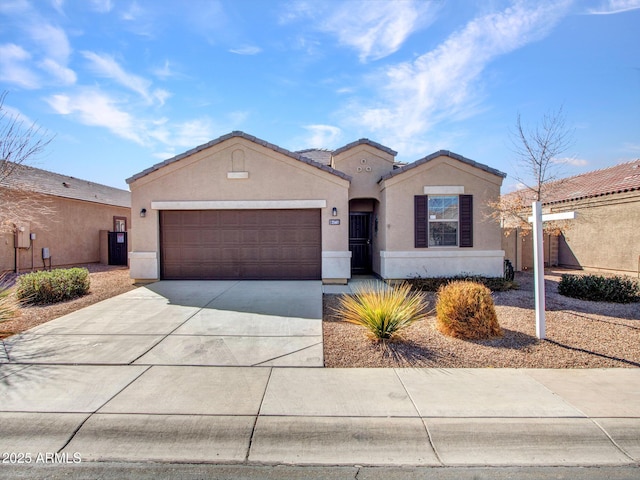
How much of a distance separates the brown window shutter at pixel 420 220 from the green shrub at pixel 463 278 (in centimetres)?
118

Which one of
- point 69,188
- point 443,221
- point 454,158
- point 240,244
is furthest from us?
point 69,188

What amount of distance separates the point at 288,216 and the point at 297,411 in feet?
27.2

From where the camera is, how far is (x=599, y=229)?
50.4 ft

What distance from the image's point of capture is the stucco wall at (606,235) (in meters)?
14.0

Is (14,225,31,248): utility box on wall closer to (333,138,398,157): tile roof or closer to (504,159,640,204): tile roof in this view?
(333,138,398,157): tile roof

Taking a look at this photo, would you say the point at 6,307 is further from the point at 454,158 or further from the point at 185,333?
the point at 454,158

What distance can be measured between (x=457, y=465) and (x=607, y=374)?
124 inches

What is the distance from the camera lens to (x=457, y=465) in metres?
3.09

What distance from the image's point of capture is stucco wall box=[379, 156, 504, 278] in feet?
37.4

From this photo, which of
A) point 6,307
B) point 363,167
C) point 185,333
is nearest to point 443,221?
point 363,167

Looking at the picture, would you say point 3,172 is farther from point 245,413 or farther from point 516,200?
point 516,200

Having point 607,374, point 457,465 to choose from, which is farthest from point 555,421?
point 607,374

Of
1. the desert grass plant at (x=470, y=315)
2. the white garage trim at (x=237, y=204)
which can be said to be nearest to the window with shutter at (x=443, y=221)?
the white garage trim at (x=237, y=204)

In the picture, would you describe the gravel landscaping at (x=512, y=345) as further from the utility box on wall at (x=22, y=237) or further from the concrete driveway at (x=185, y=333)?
the utility box on wall at (x=22, y=237)
